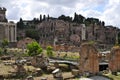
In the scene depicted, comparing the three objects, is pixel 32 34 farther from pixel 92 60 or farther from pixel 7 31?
pixel 92 60

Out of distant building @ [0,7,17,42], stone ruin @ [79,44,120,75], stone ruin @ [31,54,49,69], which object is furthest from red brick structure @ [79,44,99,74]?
distant building @ [0,7,17,42]

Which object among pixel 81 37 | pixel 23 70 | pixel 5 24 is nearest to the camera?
pixel 23 70

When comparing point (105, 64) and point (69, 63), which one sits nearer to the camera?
point (105, 64)

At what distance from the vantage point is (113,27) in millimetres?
122562

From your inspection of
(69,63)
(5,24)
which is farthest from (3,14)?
(69,63)

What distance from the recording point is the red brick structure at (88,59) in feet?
116

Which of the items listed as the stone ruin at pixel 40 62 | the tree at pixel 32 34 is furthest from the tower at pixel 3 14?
the stone ruin at pixel 40 62

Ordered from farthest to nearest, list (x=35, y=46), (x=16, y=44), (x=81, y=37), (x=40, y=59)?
(x=81, y=37) < (x=16, y=44) < (x=35, y=46) < (x=40, y=59)

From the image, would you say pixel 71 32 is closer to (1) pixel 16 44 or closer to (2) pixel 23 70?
(1) pixel 16 44

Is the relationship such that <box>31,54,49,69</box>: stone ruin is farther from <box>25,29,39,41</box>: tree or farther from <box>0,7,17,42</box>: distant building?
<box>25,29,39,41</box>: tree

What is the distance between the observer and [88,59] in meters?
35.8

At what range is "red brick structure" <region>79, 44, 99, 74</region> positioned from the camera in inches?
1387

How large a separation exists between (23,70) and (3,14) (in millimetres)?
77589

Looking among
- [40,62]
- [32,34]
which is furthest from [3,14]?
[40,62]
